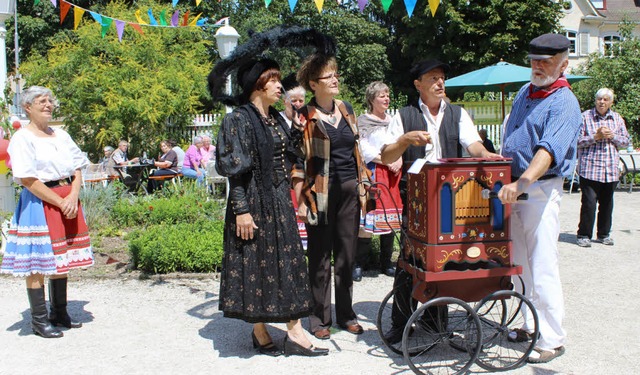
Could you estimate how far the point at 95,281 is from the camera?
620cm

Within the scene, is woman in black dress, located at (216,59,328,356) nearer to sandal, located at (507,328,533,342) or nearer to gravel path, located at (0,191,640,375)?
gravel path, located at (0,191,640,375)

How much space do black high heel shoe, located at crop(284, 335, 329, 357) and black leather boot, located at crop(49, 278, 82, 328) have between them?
1.73 meters

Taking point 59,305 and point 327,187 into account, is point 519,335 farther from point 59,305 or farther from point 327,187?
point 59,305

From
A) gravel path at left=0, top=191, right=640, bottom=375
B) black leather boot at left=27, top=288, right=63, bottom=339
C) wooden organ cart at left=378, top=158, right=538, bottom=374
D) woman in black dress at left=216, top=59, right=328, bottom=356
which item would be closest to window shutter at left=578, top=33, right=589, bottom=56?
gravel path at left=0, top=191, right=640, bottom=375

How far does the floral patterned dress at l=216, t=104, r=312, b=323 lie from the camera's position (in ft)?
13.0

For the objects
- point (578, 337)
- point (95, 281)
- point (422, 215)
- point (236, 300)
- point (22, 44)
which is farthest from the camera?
point (22, 44)

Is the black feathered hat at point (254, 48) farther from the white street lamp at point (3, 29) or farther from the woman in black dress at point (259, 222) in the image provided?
the white street lamp at point (3, 29)

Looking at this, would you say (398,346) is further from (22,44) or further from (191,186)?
Result: (22,44)

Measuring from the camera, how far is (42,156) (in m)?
4.59

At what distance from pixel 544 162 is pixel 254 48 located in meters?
1.88

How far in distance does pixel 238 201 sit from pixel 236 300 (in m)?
0.63

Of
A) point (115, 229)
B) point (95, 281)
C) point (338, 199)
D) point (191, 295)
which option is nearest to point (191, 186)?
point (115, 229)

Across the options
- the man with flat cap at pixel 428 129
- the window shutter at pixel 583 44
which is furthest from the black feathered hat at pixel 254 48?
the window shutter at pixel 583 44

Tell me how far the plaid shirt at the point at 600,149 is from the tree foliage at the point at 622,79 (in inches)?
469
